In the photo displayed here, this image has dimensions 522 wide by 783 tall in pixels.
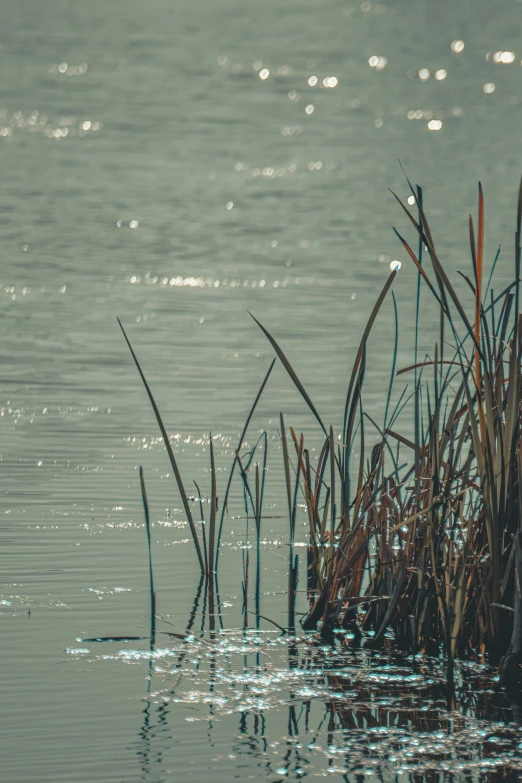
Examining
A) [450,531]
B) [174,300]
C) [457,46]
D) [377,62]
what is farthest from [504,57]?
[450,531]

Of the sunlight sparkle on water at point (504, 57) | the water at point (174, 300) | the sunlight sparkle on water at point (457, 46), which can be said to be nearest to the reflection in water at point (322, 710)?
the water at point (174, 300)

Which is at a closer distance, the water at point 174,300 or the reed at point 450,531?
the water at point 174,300

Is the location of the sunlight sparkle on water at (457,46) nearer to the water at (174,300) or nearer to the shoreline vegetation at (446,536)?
the water at (174,300)

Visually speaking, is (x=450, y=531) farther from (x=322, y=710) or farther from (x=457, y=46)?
(x=457, y=46)

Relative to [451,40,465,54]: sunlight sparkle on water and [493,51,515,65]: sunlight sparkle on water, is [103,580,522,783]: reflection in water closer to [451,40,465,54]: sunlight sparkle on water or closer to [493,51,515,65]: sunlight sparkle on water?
[493,51,515,65]: sunlight sparkle on water

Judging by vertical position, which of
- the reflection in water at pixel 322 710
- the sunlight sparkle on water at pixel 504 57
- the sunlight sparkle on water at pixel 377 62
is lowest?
the reflection in water at pixel 322 710

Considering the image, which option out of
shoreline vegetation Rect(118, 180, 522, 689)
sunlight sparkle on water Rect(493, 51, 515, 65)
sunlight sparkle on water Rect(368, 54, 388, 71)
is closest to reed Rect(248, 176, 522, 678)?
shoreline vegetation Rect(118, 180, 522, 689)

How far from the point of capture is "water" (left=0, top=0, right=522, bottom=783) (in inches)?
104

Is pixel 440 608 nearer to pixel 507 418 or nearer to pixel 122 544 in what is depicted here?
pixel 507 418

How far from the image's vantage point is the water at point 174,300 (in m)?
2.64

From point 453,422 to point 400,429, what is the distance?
2.78 meters

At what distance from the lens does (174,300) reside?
32.4 feet

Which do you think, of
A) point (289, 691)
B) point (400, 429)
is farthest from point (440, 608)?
point (400, 429)

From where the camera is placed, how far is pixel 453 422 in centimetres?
307
